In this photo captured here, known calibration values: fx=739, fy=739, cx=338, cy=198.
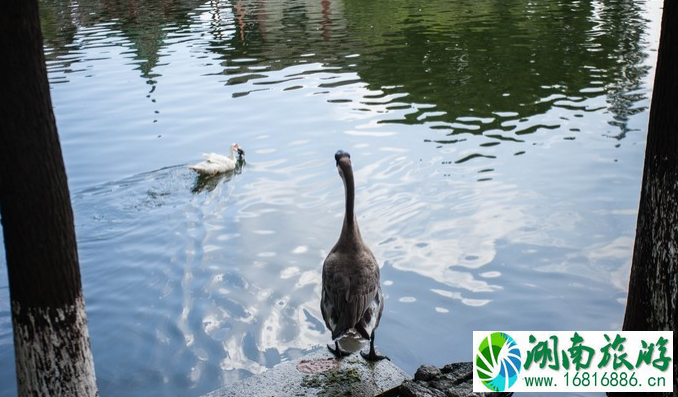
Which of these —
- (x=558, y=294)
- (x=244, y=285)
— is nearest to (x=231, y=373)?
(x=244, y=285)

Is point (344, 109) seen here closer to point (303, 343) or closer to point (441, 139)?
point (441, 139)

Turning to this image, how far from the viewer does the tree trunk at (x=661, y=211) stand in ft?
15.8

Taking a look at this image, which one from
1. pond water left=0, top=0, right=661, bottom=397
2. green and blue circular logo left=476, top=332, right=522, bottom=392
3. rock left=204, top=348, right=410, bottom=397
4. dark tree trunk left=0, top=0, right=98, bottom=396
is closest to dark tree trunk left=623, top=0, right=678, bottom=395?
green and blue circular logo left=476, top=332, right=522, bottom=392

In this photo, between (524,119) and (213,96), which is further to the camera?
(213,96)

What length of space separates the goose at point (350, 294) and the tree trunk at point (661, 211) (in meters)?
2.01

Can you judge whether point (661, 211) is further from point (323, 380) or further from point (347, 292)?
point (323, 380)

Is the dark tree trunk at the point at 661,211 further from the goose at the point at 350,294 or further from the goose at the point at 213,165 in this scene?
the goose at the point at 213,165

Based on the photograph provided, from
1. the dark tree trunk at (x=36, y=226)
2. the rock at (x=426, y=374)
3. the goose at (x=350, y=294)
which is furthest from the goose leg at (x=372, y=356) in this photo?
the dark tree trunk at (x=36, y=226)

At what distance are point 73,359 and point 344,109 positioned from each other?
40.6ft

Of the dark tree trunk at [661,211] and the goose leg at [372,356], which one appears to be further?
the goose leg at [372,356]

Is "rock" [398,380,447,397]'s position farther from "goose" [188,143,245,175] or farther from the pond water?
"goose" [188,143,245,175]

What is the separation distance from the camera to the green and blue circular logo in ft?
18.5

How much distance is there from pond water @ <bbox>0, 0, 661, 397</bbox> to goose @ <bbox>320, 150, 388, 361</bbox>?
1269mm

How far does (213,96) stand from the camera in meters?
18.5
